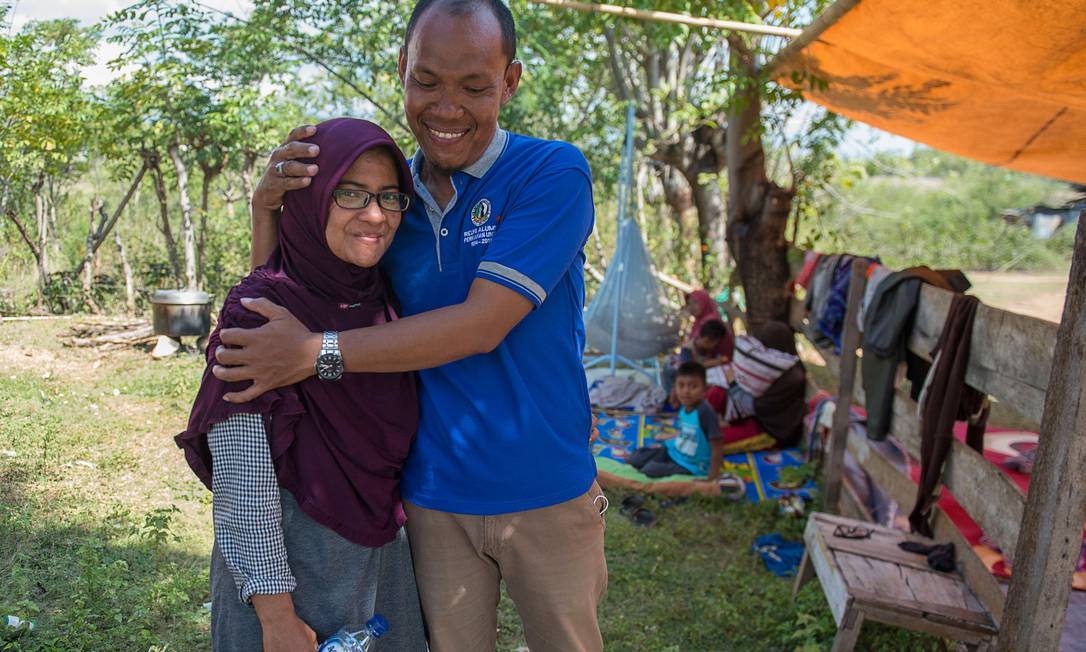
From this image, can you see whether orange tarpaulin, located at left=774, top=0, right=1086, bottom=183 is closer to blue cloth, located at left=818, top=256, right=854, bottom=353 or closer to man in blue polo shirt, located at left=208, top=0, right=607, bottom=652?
blue cloth, located at left=818, top=256, right=854, bottom=353

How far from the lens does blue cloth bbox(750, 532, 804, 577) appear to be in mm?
3980

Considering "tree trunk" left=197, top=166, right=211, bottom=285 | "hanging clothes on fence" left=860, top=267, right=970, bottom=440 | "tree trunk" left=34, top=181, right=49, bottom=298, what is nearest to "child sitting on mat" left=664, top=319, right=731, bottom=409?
"hanging clothes on fence" left=860, top=267, right=970, bottom=440

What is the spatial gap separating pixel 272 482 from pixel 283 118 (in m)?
5.76

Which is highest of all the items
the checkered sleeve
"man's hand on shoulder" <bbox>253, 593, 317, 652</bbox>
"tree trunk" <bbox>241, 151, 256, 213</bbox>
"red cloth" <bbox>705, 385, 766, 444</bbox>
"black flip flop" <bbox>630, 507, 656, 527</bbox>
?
"tree trunk" <bbox>241, 151, 256, 213</bbox>

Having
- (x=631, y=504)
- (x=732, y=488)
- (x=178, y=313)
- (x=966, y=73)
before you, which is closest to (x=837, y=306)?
(x=732, y=488)

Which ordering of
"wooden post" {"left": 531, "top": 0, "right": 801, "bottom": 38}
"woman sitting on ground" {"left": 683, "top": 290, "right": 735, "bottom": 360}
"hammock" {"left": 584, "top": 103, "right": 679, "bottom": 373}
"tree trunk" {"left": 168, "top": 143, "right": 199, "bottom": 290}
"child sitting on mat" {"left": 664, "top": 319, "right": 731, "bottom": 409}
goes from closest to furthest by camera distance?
"wooden post" {"left": 531, "top": 0, "right": 801, "bottom": 38}
"tree trunk" {"left": 168, "top": 143, "right": 199, "bottom": 290}
"child sitting on mat" {"left": 664, "top": 319, "right": 731, "bottom": 409}
"woman sitting on ground" {"left": 683, "top": 290, "right": 735, "bottom": 360}
"hammock" {"left": 584, "top": 103, "right": 679, "bottom": 373}

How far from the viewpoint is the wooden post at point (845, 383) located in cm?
429

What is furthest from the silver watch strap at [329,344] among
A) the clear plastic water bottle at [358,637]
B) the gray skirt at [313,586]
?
the clear plastic water bottle at [358,637]

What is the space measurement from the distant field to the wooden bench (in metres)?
10.9

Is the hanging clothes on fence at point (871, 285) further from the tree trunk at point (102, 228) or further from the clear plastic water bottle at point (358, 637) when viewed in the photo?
the tree trunk at point (102, 228)

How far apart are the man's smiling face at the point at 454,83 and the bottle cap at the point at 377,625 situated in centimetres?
90

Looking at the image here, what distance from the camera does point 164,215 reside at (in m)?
6.44

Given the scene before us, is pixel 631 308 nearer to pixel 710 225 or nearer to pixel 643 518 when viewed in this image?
pixel 710 225

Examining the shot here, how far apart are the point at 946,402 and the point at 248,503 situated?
2609mm
